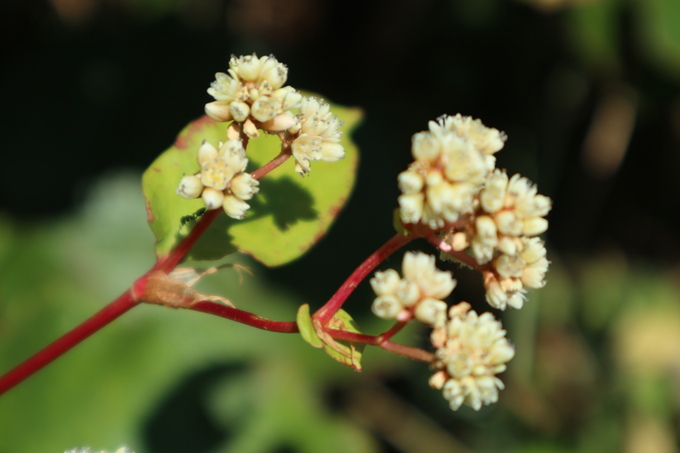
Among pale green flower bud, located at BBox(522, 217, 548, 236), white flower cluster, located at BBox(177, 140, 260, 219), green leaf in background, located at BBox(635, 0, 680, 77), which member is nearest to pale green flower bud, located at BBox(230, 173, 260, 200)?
white flower cluster, located at BBox(177, 140, 260, 219)

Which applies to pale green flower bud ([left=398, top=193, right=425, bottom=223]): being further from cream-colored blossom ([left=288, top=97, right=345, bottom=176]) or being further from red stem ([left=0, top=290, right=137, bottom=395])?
red stem ([left=0, top=290, right=137, bottom=395])

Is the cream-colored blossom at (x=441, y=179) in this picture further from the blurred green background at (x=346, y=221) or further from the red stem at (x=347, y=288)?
the blurred green background at (x=346, y=221)

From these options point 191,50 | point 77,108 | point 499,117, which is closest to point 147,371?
point 77,108

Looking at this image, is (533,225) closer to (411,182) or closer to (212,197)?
(411,182)

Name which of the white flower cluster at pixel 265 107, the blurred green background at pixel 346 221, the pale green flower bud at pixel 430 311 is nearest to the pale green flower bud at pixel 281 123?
the white flower cluster at pixel 265 107

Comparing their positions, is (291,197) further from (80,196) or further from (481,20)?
(481,20)

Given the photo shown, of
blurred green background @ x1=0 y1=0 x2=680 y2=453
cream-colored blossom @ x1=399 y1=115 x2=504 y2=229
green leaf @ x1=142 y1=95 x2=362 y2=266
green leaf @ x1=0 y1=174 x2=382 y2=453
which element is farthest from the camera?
blurred green background @ x1=0 y1=0 x2=680 y2=453
